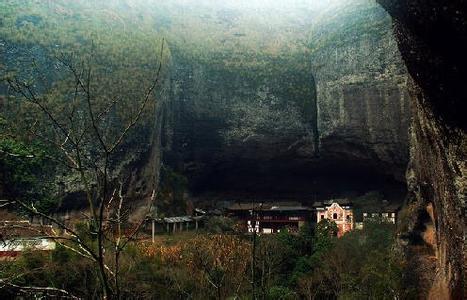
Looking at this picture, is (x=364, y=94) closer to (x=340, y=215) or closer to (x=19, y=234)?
(x=340, y=215)

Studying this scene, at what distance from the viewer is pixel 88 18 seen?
144 ft

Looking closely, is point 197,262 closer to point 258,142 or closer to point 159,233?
point 159,233

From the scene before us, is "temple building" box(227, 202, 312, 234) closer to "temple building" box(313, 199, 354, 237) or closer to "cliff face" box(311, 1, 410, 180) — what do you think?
"temple building" box(313, 199, 354, 237)

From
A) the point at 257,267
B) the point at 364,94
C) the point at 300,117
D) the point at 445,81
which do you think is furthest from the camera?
the point at 300,117

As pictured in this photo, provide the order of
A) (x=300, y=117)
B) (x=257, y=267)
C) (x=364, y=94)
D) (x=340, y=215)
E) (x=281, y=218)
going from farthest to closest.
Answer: (x=300, y=117), (x=281, y=218), (x=340, y=215), (x=364, y=94), (x=257, y=267)

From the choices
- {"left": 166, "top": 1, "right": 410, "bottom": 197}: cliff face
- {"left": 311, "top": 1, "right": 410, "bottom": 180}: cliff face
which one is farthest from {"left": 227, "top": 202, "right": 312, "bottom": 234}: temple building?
{"left": 311, "top": 1, "right": 410, "bottom": 180}: cliff face

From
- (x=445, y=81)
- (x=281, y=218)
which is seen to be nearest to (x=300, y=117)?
(x=281, y=218)

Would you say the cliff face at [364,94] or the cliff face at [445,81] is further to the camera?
the cliff face at [364,94]

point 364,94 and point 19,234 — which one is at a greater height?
point 364,94

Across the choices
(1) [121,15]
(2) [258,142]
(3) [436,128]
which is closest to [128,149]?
(2) [258,142]

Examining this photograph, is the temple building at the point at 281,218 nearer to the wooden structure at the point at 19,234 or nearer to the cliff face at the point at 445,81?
the cliff face at the point at 445,81

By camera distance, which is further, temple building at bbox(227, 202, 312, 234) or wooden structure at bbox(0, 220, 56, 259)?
temple building at bbox(227, 202, 312, 234)

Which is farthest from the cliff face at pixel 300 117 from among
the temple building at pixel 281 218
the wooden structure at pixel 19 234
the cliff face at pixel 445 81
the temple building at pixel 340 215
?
the wooden structure at pixel 19 234

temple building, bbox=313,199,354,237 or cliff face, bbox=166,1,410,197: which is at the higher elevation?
cliff face, bbox=166,1,410,197
